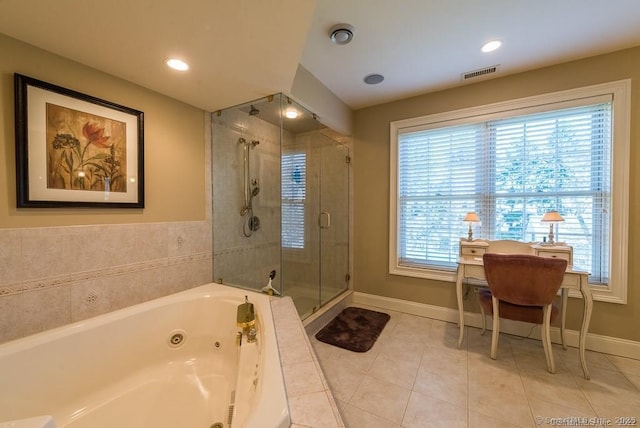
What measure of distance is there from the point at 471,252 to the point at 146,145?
2888mm

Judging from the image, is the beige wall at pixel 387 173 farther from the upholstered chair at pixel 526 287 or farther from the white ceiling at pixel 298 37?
the upholstered chair at pixel 526 287

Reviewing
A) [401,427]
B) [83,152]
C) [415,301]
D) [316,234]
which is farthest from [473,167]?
[83,152]

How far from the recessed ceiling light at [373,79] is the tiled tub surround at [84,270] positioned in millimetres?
2161

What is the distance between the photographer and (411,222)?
→ 2801 millimetres

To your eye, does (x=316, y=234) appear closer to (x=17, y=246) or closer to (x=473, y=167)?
(x=473, y=167)

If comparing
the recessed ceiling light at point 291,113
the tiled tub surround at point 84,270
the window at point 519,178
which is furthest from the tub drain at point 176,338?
the window at point 519,178

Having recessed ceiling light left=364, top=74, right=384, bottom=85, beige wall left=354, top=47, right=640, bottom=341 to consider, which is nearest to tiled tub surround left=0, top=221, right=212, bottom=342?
beige wall left=354, top=47, right=640, bottom=341

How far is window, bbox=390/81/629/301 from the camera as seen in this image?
195cm

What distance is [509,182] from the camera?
2.30 meters

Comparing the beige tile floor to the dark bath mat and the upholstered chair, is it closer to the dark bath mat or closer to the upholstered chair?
the dark bath mat

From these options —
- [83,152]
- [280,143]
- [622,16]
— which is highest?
[622,16]

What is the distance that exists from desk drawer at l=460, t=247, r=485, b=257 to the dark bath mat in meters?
1.06

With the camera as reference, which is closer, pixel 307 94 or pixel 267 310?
pixel 267 310

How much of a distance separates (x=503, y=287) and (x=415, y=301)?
1.07 meters
